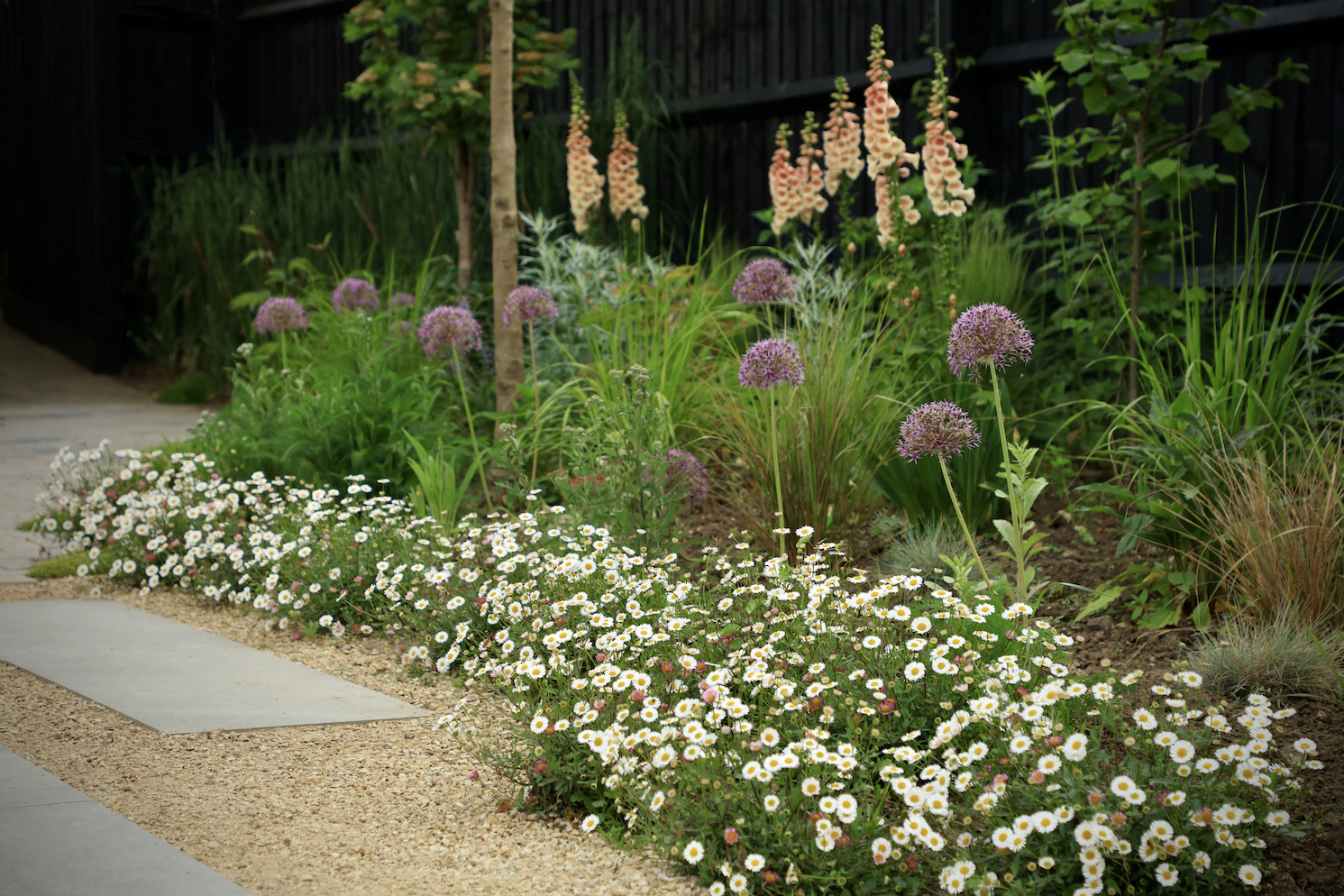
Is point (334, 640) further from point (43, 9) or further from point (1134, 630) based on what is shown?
point (43, 9)

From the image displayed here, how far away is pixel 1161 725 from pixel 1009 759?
32 cm

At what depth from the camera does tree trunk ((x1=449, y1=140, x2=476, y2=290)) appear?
6.74 metres

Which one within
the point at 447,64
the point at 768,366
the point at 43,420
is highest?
the point at 447,64

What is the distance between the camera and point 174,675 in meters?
3.10

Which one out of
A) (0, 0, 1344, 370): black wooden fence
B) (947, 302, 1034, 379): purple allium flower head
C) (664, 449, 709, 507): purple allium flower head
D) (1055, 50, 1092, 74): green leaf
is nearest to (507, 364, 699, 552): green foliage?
(664, 449, 709, 507): purple allium flower head

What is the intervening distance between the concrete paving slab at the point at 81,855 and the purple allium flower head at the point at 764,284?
2600mm

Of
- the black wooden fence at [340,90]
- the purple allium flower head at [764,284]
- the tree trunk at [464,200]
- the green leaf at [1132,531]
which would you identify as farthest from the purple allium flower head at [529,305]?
the black wooden fence at [340,90]

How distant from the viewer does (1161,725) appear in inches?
84.0

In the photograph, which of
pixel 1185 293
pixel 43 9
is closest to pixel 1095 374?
pixel 1185 293

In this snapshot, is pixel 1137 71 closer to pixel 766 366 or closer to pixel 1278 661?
pixel 766 366

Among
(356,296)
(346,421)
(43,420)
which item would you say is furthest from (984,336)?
(43,420)

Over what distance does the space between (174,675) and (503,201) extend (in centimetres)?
263

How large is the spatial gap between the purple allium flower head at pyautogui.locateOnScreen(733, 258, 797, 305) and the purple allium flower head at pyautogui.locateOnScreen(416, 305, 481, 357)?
3.56 feet

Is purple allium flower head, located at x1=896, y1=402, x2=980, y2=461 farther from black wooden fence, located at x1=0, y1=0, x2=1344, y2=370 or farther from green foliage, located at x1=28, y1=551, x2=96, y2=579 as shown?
green foliage, located at x1=28, y1=551, x2=96, y2=579
